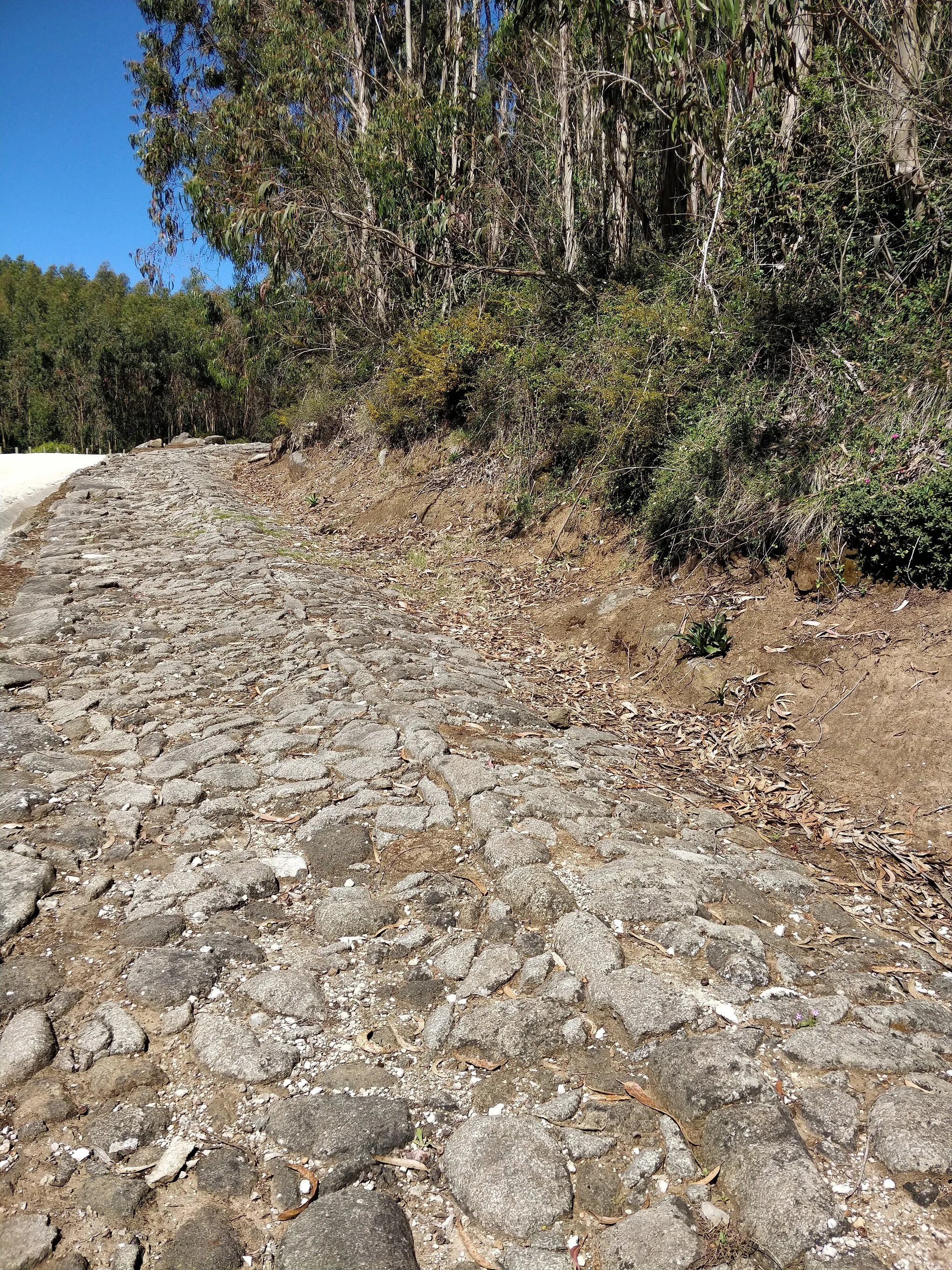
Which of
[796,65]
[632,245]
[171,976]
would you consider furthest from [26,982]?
[632,245]

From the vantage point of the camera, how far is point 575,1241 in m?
1.99

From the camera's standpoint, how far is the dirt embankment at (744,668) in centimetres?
404

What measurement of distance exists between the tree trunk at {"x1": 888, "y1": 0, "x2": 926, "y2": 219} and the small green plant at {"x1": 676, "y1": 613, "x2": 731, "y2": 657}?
9.70 feet

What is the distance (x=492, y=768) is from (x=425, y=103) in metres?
10.9

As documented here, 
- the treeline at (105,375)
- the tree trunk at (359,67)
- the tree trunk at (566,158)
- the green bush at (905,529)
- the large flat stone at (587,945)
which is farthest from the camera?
the treeline at (105,375)

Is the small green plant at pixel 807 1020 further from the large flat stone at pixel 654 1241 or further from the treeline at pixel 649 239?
the treeline at pixel 649 239

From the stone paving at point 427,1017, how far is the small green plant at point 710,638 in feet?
3.50

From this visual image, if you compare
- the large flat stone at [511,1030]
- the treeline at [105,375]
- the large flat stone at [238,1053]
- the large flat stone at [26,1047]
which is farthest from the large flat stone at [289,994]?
the treeline at [105,375]

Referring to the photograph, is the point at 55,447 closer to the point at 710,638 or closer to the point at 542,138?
the point at 542,138

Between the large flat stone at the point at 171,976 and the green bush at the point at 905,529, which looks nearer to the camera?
the large flat stone at the point at 171,976

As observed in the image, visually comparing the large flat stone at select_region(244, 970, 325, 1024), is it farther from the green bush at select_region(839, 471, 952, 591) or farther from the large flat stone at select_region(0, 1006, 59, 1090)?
the green bush at select_region(839, 471, 952, 591)

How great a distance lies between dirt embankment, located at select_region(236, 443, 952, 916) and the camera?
4.04 metres

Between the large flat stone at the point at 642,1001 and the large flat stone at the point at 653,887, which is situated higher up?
the large flat stone at the point at 653,887

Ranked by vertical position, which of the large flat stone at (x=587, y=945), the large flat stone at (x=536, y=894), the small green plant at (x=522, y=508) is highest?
the small green plant at (x=522, y=508)
